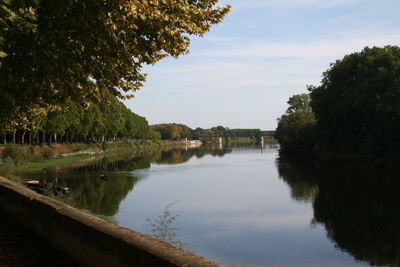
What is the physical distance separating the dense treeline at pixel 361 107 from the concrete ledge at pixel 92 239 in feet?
166

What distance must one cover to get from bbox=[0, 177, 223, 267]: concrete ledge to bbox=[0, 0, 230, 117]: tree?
3664mm

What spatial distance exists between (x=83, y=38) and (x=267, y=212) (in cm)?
2095

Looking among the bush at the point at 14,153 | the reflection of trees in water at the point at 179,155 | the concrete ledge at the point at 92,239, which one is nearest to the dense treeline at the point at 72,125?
the bush at the point at 14,153

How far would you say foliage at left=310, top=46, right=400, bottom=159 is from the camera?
54344mm

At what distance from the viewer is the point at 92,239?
6.81 m

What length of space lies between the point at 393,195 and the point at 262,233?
1549 cm

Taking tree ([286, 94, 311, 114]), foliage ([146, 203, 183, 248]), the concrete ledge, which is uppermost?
tree ([286, 94, 311, 114])

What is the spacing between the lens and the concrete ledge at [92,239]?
5386 millimetres

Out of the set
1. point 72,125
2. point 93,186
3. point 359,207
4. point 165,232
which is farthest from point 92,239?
point 72,125

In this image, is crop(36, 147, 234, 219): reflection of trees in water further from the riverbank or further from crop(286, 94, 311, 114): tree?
crop(286, 94, 311, 114): tree

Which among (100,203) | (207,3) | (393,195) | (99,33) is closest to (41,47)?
(99,33)

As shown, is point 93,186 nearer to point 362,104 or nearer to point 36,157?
point 36,157

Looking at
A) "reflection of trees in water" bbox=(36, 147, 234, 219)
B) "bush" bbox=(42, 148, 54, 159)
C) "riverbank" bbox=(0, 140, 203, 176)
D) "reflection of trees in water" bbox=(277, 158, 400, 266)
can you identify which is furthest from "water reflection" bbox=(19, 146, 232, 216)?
"reflection of trees in water" bbox=(277, 158, 400, 266)

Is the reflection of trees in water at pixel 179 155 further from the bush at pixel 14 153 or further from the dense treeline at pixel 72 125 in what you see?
the bush at pixel 14 153
